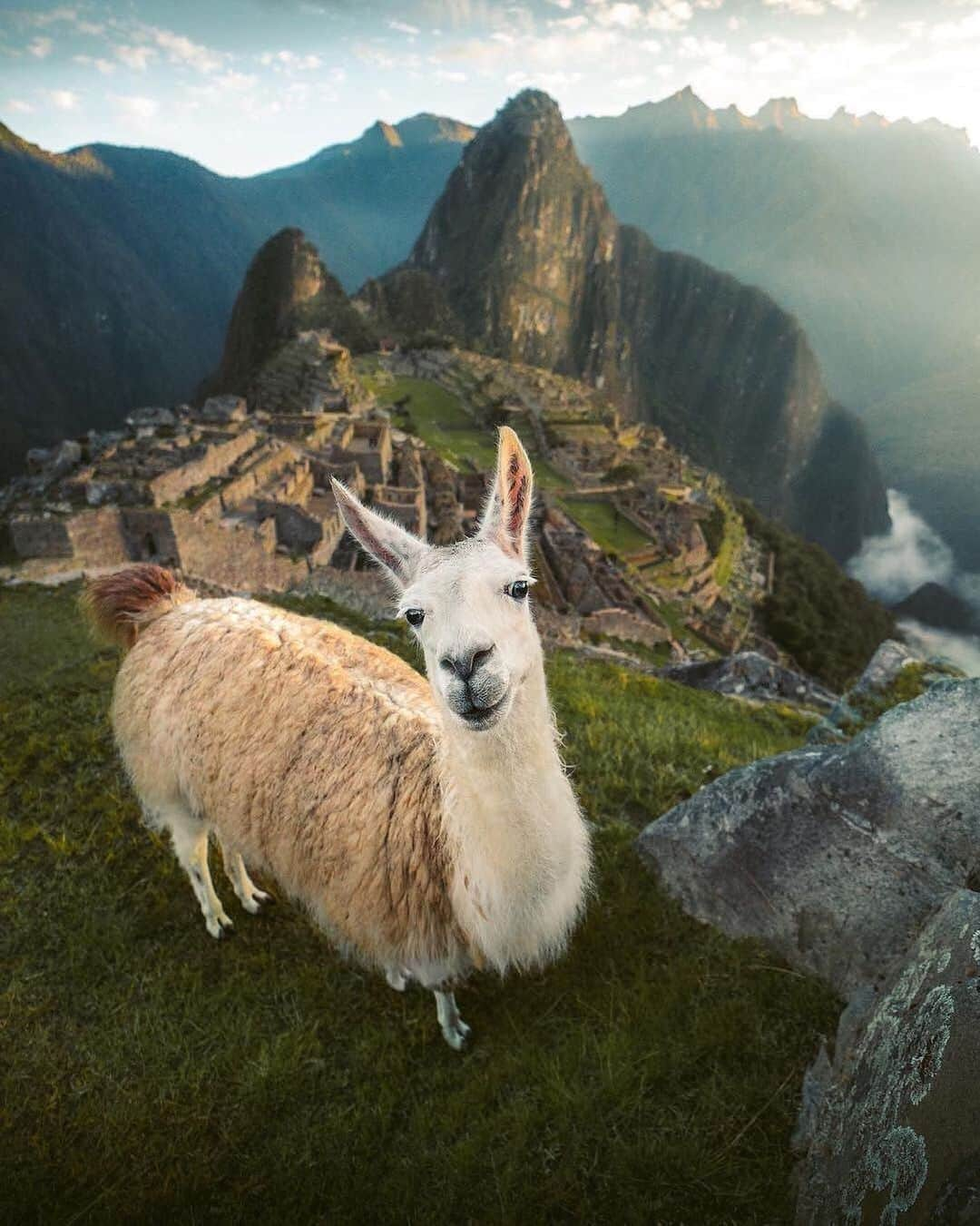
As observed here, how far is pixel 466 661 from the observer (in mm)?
2084

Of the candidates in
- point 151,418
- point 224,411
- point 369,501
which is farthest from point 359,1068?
point 151,418

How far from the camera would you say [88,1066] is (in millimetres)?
3402

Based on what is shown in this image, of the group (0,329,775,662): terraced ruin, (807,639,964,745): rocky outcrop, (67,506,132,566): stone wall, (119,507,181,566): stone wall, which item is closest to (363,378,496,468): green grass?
(0,329,775,662): terraced ruin

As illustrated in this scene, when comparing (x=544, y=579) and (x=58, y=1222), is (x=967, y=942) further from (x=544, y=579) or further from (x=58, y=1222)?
(x=544, y=579)

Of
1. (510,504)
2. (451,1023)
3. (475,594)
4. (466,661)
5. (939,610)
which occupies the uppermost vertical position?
(510,504)

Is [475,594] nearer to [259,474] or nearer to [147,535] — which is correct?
[147,535]

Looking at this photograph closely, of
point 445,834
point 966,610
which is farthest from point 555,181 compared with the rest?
point 445,834

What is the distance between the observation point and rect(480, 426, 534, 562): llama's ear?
242cm

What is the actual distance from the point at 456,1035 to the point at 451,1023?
6 centimetres

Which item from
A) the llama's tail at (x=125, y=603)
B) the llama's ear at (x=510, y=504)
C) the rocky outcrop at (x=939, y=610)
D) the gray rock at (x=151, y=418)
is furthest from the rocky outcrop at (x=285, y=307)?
the llama's ear at (x=510, y=504)

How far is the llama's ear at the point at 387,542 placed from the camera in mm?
2559

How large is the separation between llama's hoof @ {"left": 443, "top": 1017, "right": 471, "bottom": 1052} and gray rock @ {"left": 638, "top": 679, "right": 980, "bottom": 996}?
142 cm

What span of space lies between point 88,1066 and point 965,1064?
12.9ft

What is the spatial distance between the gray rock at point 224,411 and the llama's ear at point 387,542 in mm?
39293
